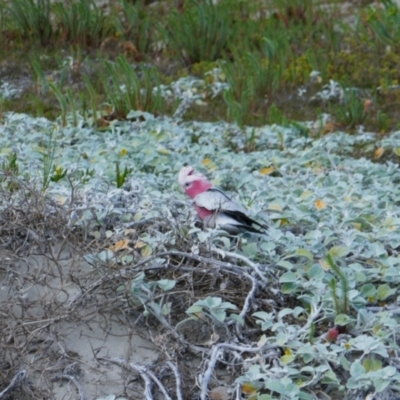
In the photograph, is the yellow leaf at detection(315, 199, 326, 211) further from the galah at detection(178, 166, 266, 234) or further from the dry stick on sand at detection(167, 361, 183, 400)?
the dry stick on sand at detection(167, 361, 183, 400)

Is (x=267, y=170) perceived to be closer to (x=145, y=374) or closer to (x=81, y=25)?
(x=145, y=374)

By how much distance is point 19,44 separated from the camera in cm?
771

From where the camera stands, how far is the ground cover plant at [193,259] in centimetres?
275

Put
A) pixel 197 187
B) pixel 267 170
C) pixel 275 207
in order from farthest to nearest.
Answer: pixel 267 170 < pixel 275 207 < pixel 197 187

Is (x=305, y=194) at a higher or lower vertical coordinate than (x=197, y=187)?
lower

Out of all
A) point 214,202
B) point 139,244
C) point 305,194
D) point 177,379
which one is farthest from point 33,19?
point 177,379

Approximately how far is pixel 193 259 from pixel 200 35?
447 centimetres

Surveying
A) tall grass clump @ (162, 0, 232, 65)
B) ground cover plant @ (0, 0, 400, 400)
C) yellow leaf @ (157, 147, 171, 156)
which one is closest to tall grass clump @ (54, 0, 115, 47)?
tall grass clump @ (162, 0, 232, 65)

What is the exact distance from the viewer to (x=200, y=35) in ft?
24.1

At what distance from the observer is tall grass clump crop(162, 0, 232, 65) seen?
7258 mm

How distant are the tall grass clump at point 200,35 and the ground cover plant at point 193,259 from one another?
1.36 meters

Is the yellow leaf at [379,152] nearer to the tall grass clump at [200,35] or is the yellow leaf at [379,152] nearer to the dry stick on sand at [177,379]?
the tall grass clump at [200,35]

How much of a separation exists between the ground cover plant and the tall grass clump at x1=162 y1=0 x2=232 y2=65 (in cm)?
136

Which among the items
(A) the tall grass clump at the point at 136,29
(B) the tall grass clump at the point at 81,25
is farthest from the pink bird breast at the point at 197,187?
(B) the tall grass clump at the point at 81,25
